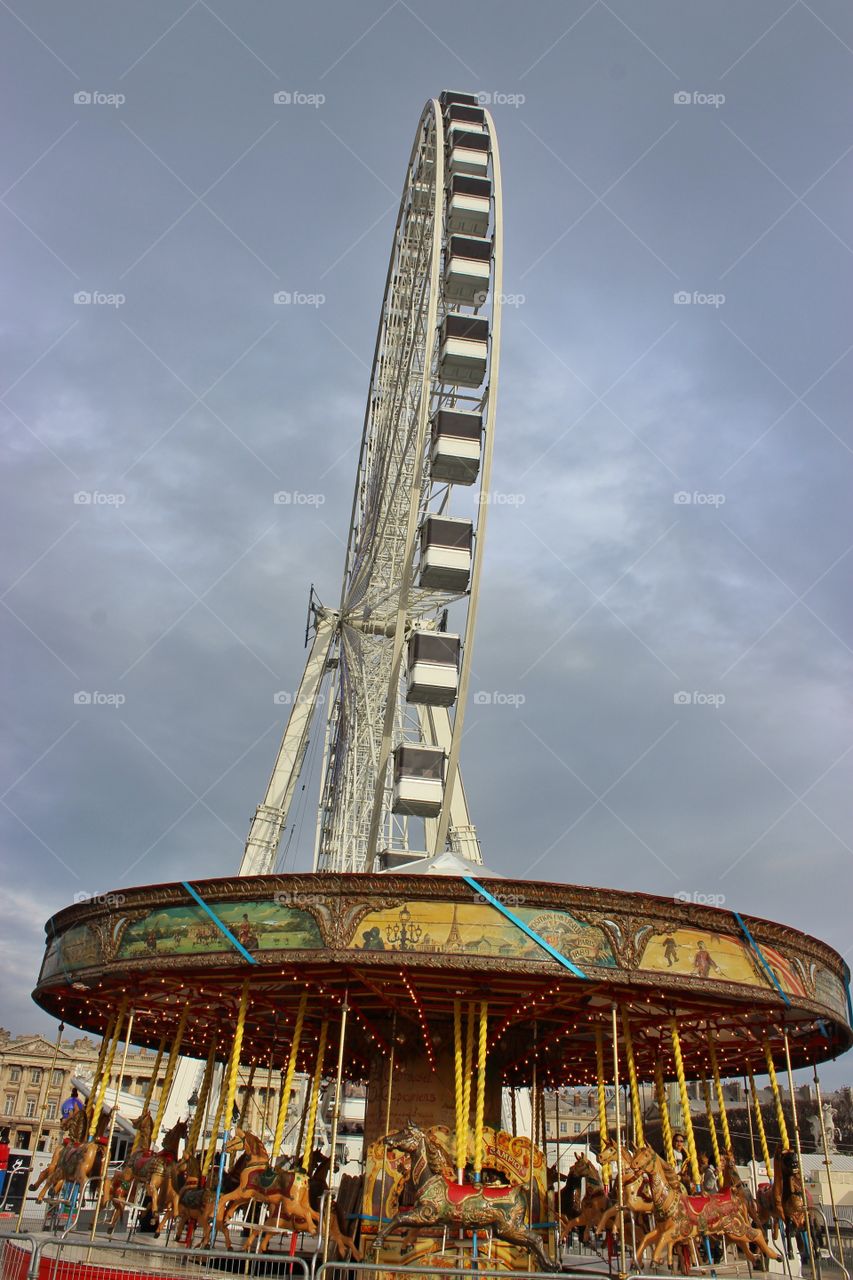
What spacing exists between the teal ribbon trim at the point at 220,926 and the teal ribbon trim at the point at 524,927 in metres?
2.66

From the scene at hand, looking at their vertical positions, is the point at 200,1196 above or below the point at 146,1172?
below

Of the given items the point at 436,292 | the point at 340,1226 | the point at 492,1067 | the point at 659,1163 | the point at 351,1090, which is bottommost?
the point at 340,1226

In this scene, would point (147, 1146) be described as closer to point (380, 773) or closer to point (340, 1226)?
point (340, 1226)

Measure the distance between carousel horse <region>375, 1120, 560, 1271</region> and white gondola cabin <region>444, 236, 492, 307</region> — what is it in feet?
47.7

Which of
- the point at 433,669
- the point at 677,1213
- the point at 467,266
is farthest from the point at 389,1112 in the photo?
the point at 467,266

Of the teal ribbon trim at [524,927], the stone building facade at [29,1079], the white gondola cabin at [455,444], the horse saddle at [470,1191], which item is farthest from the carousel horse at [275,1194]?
the stone building facade at [29,1079]

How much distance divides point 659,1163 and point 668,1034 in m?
5.87

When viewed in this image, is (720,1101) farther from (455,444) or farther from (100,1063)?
(455,444)

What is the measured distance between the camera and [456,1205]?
10.0m

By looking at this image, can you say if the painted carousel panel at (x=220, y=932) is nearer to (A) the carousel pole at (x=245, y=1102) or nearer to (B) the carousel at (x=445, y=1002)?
(B) the carousel at (x=445, y=1002)

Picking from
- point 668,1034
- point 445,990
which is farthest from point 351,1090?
point 445,990

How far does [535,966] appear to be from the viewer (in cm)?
1095

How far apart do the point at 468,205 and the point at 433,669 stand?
29.7 feet

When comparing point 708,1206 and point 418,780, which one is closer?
point 708,1206
